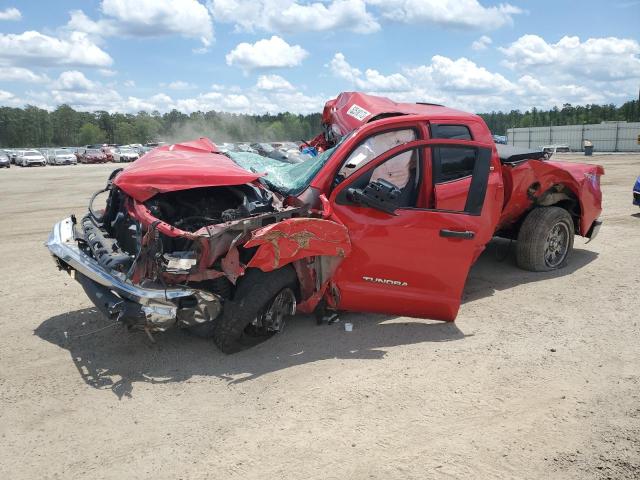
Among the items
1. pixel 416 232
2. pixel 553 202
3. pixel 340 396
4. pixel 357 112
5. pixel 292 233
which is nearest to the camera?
pixel 340 396

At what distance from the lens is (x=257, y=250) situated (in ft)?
13.0

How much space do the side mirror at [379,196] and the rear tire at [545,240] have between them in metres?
3.03

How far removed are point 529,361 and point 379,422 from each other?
1580 millimetres

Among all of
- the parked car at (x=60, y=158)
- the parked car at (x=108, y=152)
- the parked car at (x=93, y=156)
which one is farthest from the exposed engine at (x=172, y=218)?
the parked car at (x=108, y=152)

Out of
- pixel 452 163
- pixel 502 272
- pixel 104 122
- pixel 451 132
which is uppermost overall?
pixel 104 122

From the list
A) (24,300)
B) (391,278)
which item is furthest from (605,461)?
(24,300)

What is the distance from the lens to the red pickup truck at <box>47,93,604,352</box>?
3930 millimetres

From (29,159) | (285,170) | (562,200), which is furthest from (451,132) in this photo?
(29,159)

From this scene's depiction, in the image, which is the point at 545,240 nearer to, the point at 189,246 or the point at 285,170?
the point at 285,170

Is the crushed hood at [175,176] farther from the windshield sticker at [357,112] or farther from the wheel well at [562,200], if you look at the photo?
the wheel well at [562,200]

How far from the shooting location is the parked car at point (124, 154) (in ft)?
158

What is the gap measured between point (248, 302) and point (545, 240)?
428cm

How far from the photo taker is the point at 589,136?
153 feet

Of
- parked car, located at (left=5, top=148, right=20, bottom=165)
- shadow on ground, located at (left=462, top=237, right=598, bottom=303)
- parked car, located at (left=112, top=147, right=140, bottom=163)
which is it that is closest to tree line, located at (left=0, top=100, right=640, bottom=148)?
parked car, located at (left=112, top=147, right=140, bottom=163)
